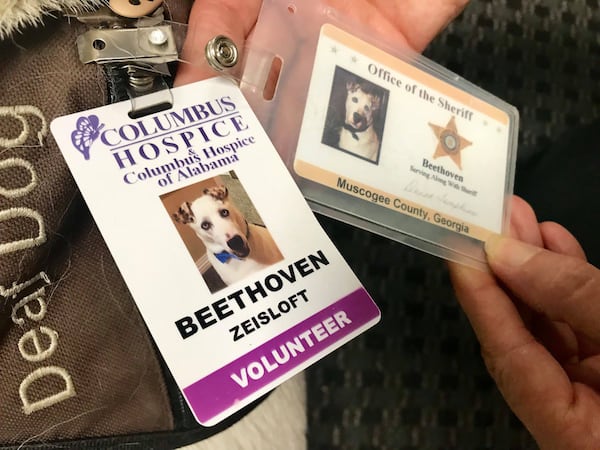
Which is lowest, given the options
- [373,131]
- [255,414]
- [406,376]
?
[406,376]


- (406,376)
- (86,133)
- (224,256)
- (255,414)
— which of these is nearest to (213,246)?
(224,256)

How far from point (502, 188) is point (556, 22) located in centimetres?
57

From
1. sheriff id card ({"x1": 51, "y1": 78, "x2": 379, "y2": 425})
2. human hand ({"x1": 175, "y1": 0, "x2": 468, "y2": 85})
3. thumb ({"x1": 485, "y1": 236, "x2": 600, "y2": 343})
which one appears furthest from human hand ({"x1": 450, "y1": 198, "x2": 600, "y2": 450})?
human hand ({"x1": 175, "y1": 0, "x2": 468, "y2": 85})

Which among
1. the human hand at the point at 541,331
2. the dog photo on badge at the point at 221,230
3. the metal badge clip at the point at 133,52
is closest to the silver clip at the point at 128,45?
the metal badge clip at the point at 133,52

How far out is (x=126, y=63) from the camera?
42 centimetres

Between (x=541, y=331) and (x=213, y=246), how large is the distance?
0.32 m

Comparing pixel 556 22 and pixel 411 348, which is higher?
pixel 556 22

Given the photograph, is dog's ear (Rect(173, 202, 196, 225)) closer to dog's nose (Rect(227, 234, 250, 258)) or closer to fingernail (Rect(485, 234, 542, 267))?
dog's nose (Rect(227, 234, 250, 258))

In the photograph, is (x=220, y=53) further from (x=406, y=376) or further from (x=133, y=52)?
(x=406, y=376)

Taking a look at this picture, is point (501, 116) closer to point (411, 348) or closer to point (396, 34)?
point (396, 34)

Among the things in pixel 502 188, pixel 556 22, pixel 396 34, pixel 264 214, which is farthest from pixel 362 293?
pixel 556 22

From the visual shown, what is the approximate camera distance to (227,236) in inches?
15.9

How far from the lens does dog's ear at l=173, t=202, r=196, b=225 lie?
40 cm

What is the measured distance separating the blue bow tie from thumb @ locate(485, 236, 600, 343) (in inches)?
9.2
